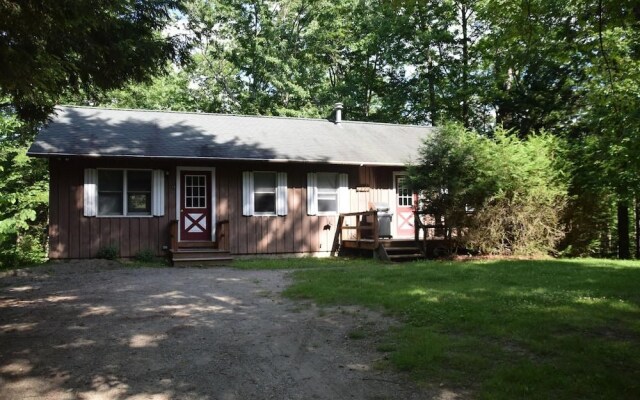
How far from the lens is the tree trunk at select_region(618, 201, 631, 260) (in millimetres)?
15523

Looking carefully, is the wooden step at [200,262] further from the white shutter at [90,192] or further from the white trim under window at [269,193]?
the white shutter at [90,192]

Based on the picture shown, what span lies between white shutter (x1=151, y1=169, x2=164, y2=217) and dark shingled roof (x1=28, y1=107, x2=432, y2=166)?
2.43ft

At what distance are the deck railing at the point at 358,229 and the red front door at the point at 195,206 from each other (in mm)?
4039

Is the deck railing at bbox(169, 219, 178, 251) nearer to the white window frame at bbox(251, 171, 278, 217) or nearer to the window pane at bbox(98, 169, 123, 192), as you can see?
the window pane at bbox(98, 169, 123, 192)

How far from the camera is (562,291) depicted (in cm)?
737

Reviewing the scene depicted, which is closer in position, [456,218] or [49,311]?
[49,311]

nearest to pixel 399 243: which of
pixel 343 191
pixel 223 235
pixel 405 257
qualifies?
pixel 405 257

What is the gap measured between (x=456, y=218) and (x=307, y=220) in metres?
4.67

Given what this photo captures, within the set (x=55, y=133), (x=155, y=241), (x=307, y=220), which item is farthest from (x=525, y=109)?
(x=55, y=133)

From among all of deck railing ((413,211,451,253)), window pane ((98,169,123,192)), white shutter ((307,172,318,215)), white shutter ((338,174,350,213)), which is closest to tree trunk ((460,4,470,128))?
white shutter ((338,174,350,213))

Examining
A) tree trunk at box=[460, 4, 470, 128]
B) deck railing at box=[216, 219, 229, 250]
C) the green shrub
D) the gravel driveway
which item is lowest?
the gravel driveway

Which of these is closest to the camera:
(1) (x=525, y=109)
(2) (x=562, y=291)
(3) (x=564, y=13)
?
(3) (x=564, y=13)

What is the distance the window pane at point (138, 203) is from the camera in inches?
549

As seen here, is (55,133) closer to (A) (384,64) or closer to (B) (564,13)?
(B) (564,13)
